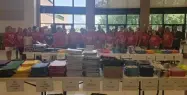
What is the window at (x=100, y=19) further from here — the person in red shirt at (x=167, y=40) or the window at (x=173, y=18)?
the person in red shirt at (x=167, y=40)

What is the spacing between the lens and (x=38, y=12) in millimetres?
17266

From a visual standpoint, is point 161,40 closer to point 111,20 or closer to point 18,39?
point 18,39

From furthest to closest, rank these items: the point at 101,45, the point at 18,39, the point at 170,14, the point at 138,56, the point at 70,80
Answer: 1. the point at 170,14
2. the point at 18,39
3. the point at 101,45
4. the point at 138,56
5. the point at 70,80

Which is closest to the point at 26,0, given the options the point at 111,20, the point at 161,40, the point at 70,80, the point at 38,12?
the point at 38,12

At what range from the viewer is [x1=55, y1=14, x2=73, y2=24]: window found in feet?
57.7

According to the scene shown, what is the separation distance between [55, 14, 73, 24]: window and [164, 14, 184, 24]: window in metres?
6.73

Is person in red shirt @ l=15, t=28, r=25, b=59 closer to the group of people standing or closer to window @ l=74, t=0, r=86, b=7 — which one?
the group of people standing

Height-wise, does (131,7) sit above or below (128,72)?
above

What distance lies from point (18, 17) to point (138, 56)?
487 inches

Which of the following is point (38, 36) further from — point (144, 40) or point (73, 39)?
point (144, 40)

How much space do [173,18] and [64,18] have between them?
7664 millimetres

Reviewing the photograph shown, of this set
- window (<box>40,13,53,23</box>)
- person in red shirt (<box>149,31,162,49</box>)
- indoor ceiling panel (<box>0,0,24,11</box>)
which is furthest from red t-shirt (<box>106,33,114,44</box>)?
indoor ceiling panel (<box>0,0,24,11</box>)

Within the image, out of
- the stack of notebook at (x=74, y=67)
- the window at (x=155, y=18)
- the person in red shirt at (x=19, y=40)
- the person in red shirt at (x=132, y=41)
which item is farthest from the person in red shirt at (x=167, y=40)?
the window at (x=155, y=18)

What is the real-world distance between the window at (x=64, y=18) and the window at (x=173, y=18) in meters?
6.73
